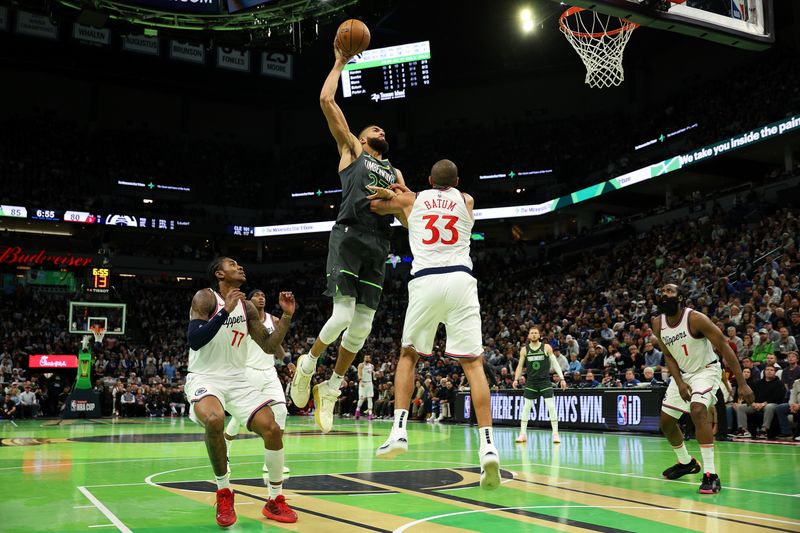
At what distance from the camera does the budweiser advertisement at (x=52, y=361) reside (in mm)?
29797

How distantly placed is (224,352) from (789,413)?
10778 mm

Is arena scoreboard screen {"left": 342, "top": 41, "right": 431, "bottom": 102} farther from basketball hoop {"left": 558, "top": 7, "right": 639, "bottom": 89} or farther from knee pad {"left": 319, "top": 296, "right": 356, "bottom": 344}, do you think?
knee pad {"left": 319, "top": 296, "right": 356, "bottom": 344}

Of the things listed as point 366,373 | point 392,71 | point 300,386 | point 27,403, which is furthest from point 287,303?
point 392,71

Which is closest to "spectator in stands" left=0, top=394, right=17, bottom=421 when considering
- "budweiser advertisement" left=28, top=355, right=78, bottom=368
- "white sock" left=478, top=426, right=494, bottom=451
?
"budweiser advertisement" left=28, top=355, right=78, bottom=368

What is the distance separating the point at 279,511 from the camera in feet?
19.9

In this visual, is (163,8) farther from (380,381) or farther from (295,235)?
(295,235)

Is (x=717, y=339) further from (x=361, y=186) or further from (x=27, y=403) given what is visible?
(x=27, y=403)

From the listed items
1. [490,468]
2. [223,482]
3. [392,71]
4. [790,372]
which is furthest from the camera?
[392,71]

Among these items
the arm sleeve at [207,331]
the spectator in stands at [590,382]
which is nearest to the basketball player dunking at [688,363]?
the arm sleeve at [207,331]

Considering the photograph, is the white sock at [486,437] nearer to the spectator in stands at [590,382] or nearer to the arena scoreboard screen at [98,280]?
the spectator in stands at [590,382]

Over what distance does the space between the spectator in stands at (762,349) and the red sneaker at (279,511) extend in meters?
10.9

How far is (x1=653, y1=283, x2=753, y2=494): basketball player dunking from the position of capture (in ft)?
26.3

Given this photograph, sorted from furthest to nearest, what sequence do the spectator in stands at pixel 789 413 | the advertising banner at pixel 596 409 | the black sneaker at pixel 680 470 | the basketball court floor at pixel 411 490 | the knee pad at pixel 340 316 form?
the advertising banner at pixel 596 409, the spectator in stands at pixel 789 413, the black sneaker at pixel 680 470, the knee pad at pixel 340 316, the basketball court floor at pixel 411 490

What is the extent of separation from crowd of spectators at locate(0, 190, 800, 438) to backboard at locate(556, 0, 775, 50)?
4.40 m
